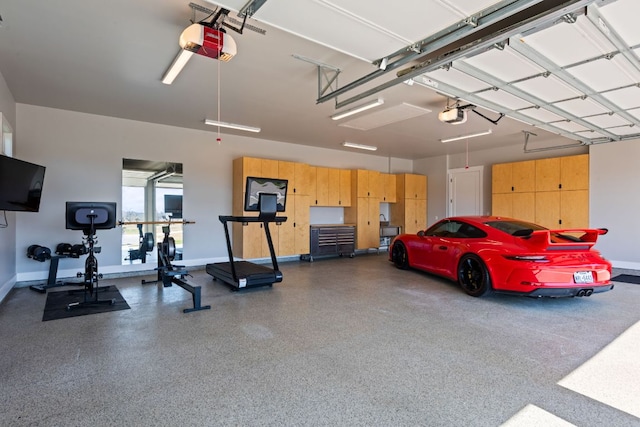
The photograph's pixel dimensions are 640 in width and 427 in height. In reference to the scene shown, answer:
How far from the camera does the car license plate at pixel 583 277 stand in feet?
13.4

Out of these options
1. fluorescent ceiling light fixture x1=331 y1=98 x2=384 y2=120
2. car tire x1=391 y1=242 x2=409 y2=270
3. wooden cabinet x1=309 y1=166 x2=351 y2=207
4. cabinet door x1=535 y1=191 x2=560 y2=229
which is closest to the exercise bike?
fluorescent ceiling light fixture x1=331 y1=98 x2=384 y2=120

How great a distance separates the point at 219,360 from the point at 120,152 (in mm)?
5273

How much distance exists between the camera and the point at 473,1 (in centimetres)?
232

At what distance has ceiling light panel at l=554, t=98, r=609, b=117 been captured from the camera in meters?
4.51

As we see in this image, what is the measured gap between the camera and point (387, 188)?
398 inches

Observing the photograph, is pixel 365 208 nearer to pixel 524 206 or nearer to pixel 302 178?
pixel 302 178

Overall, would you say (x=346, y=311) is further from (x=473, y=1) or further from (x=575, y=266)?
(x=473, y=1)

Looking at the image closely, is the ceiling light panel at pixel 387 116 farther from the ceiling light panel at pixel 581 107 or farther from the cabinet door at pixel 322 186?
the cabinet door at pixel 322 186

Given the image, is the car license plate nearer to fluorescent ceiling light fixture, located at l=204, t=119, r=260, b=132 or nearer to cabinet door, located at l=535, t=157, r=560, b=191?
cabinet door, located at l=535, t=157, r=560, b=191

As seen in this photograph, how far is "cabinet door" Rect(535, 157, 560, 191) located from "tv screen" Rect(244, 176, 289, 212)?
6.35m

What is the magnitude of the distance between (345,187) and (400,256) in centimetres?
288

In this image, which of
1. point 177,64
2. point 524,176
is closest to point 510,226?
point 524,176

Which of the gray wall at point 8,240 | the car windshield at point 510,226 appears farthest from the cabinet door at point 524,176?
the gray wall at point 8,240

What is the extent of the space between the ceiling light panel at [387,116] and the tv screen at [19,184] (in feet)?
15.4
